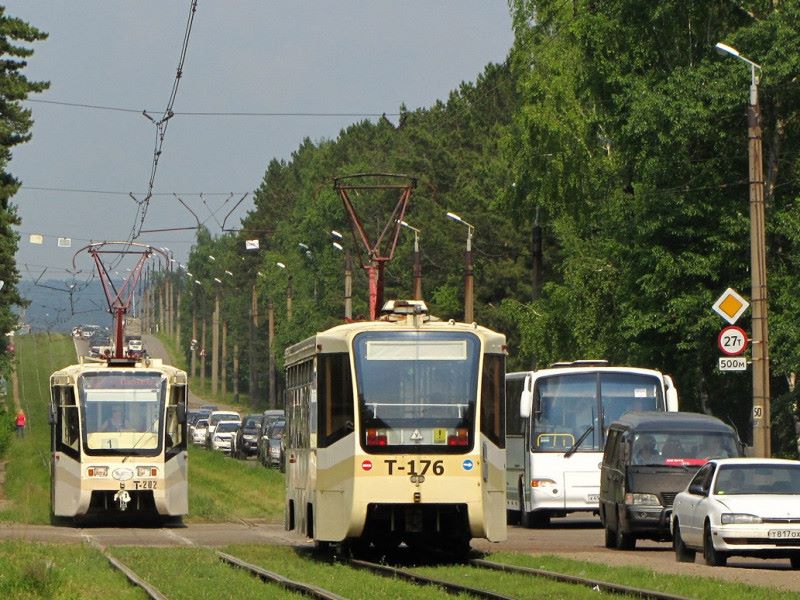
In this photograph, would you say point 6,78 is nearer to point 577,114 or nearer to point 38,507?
point 577,114

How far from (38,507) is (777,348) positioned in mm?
16519

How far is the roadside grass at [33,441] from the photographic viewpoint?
37.1 meters

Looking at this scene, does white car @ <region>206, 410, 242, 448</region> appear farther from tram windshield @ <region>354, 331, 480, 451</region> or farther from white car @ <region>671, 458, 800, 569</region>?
tram windshield @ <region>354, 331, 480, 451</region>

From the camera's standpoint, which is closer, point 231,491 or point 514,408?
point 514,408

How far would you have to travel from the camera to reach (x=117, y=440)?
3334 centimetres

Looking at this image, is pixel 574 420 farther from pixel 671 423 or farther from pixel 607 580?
pixel 607 580

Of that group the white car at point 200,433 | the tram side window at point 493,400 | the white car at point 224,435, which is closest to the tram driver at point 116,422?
the tram side window at point 493,400

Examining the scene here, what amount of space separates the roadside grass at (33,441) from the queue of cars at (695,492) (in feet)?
28.4

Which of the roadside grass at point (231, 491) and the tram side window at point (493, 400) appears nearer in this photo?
the tram side window at point (493, 400)

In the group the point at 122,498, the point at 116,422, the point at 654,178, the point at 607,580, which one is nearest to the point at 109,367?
the point at 116,422

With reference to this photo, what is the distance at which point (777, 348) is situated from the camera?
41.2 m

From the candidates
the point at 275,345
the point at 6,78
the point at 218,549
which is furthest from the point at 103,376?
the point at 275,345

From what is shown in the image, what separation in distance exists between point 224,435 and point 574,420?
49950 millimetres

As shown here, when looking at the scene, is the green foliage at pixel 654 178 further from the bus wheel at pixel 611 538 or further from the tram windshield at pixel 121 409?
→ the bus wheel at pixel 611 538
